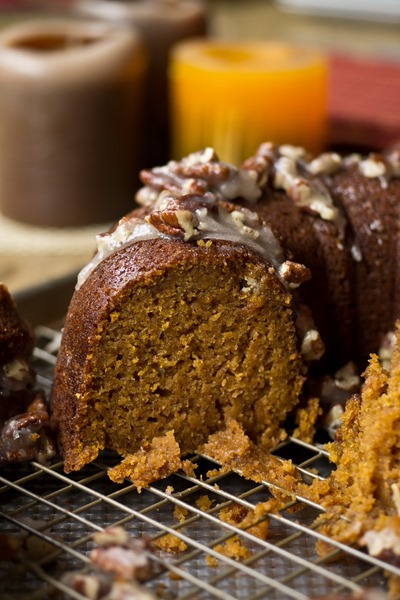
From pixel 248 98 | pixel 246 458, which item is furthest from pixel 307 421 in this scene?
pixel 248 98

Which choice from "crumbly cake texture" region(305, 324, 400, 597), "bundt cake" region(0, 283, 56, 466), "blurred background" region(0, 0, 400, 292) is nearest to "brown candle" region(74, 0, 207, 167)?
"blurred background" region(0, 0, 400, 292)

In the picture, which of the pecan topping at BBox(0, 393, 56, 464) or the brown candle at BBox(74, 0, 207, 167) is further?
the brown candle at BBox(74, 0, 207, 167)

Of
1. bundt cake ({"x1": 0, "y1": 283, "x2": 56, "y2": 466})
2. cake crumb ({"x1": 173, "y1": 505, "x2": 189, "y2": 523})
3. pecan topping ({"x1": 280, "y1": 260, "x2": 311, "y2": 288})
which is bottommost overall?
cake crumb ({"x1": 173, "y1": 505, "x2": 189, "y2": 523})

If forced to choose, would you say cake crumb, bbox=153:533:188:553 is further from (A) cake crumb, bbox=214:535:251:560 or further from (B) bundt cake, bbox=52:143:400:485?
(B) bundt cake, bbox=52:143:400:485

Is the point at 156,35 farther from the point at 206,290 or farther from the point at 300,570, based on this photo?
the point at 300,570

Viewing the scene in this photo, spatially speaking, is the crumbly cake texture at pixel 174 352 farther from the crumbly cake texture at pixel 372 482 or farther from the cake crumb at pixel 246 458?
the crumbly cake texture at pixel 372 482

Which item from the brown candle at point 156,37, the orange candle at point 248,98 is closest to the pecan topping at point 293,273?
the orange candle at point 248,98

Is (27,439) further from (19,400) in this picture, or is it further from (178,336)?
(178,336)
